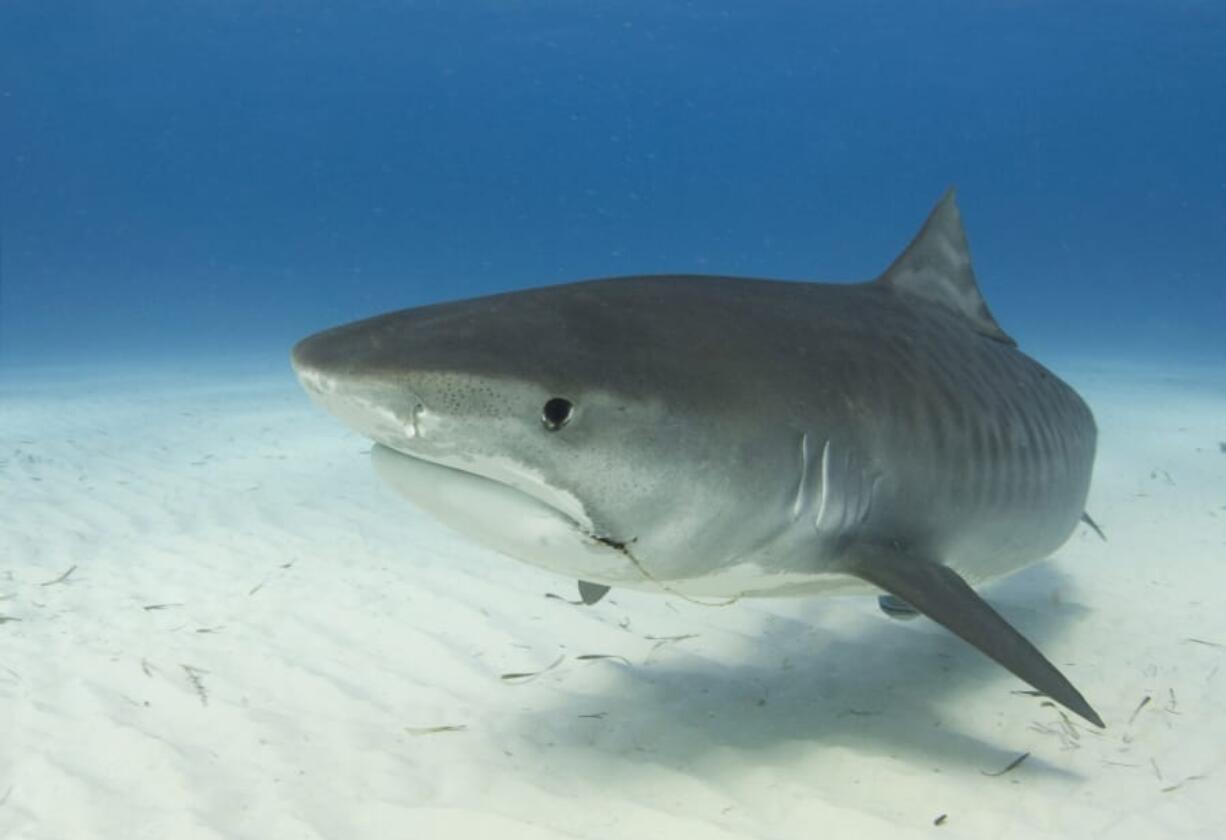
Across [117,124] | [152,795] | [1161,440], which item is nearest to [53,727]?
[152,795]

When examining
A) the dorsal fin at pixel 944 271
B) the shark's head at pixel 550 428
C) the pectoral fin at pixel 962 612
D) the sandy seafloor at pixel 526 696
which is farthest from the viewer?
the dorsal fin at pixel 944 271

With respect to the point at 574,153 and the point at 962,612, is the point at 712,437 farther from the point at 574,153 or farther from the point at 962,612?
the point at 574,153

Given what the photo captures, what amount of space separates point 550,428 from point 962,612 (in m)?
1.25

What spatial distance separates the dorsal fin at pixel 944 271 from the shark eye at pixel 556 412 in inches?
86.7

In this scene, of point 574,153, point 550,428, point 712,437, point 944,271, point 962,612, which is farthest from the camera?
point 574,153

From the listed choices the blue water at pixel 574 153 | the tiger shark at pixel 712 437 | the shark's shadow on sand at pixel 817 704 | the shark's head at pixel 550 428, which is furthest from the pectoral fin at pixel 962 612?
the blue water at pixel 574 153

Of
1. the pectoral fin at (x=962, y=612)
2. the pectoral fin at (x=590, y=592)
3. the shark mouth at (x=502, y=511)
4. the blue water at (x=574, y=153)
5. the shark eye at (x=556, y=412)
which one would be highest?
the blue water at (x=574, y=153)

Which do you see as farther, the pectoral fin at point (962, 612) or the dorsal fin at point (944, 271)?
the dorsal fin at point (944, 271)

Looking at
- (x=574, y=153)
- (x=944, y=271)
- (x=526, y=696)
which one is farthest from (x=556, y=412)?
(x=574, y=153)

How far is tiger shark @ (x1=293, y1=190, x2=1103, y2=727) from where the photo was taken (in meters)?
1.82

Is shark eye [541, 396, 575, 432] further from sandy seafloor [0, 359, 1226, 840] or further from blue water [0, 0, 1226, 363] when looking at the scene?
blue water [0, 0, 1226, 363]

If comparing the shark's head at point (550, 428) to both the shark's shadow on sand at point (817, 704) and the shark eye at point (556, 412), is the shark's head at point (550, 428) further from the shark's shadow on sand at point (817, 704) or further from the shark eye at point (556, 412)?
the shark's shadow on sand at point (817, 704)

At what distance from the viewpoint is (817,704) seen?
314cm

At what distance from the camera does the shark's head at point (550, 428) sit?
1.77 meters
